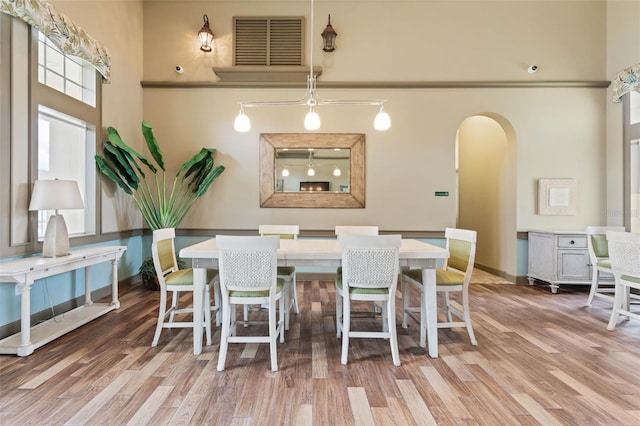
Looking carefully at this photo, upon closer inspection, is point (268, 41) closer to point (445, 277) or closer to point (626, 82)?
point (445, 277)

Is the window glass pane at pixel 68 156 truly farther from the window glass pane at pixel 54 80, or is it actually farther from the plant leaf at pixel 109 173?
the window glass pane at pixel 54 80

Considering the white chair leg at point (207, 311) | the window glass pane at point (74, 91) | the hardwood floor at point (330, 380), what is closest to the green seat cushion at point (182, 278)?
the white chair leg at point (207, 311)

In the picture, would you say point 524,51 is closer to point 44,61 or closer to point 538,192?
point 538,192

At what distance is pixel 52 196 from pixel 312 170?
9.91 feet

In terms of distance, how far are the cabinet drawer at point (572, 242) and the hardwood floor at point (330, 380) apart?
1.34 meters

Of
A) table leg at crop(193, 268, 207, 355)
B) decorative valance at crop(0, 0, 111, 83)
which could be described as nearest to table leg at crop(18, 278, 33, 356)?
table leg at crop(193, 268, 207, 355)

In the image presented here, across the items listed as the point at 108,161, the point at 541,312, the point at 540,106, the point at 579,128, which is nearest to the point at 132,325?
the point at 108,161

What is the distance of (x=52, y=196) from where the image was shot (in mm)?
2670

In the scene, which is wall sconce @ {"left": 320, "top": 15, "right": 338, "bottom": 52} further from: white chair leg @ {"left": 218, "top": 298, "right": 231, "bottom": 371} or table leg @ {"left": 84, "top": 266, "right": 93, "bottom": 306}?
table leg @ {"left": 84, "top": 266, "right": 93, "bottom": 306}

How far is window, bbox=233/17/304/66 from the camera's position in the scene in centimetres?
470

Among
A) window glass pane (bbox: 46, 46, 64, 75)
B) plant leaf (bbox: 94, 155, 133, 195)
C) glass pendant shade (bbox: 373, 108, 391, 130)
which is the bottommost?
plant leaf (bbox: 94, 155, 133, 195)

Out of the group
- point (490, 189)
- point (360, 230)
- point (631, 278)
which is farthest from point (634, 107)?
point (360, 230)

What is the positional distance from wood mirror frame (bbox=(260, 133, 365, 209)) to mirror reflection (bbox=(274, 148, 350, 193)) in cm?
6

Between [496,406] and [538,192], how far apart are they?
12.7 feet
